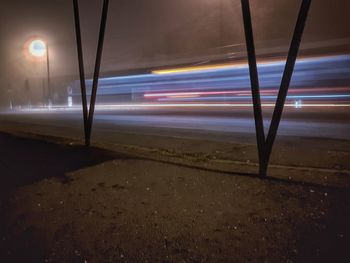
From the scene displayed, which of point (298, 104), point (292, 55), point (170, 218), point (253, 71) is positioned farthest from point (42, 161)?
point (298, 104)

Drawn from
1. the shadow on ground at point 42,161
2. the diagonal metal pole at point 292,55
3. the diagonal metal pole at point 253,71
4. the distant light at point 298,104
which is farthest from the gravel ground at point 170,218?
the distant light at point 298,104

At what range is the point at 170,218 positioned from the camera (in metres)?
4.90

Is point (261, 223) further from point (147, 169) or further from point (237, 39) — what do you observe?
point (237, 39)

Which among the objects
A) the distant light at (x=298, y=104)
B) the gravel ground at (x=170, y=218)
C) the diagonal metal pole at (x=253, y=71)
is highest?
the diagonal metal pole at (x=253, y=71)

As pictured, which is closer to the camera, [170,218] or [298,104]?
[170,218]

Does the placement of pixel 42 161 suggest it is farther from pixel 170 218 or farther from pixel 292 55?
pixel 292 55

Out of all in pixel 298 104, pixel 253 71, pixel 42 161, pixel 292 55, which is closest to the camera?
pixel 292 55

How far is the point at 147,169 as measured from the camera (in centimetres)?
711

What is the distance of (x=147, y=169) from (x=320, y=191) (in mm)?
2996

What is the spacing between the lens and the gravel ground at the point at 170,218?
4113 mm

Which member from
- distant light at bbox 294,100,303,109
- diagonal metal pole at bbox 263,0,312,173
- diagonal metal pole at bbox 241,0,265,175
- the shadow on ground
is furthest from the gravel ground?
distant light at bbox 294,100,303,109

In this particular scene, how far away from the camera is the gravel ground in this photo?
13.5 ft

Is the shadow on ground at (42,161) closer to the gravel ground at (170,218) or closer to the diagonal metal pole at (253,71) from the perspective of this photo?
the gravel ground at (170,218)

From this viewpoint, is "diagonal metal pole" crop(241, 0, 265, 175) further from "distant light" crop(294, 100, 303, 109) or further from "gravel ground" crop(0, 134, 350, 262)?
"distant light" crop(294, 100, 303, 109)
